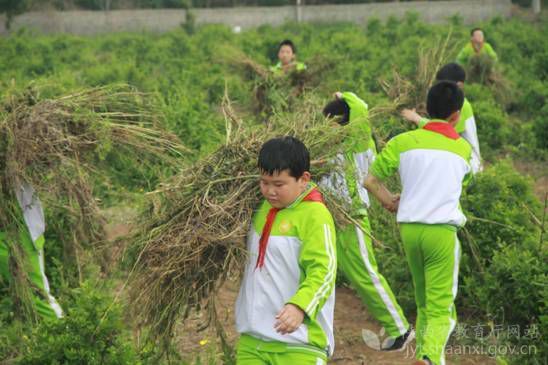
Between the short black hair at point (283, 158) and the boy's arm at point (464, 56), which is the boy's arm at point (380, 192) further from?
the boy's arm at point (464, 56)

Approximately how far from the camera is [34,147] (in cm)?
484

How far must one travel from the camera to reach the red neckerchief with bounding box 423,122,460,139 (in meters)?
4.62

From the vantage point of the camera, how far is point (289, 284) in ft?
11.4

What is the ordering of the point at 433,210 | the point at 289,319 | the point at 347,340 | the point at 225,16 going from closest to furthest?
the point at 289,319 < the point at 433,210 < the point at 347,340 < the point at 225,16

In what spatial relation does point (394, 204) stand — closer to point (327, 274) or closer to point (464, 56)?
point (327, 274)

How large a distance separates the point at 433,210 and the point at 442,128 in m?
0.49

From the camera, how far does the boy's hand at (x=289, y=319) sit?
3105 mm

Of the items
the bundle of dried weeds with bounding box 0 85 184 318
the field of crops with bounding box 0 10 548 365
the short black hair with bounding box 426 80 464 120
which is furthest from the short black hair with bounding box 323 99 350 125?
the bundle of dried weeds with bounding box 0 85 184 318

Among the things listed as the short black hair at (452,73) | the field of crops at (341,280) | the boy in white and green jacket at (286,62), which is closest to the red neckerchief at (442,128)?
the field of crops at (341,280)

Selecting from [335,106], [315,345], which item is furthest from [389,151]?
[315,345]

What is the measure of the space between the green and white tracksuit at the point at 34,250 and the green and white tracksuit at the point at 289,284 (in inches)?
77.1

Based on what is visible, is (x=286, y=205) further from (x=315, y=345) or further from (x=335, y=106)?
(x=335, y=106)

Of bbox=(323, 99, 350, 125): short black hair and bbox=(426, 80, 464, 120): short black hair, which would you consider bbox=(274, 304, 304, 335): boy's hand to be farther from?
bbox=(323, 99, 350, 125): short black hair

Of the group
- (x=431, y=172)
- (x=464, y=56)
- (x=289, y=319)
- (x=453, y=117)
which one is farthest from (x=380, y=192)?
(x=464, y=56)
